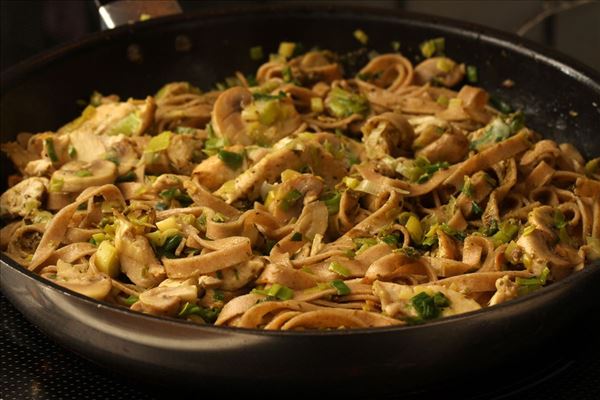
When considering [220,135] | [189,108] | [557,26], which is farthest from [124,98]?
[557,26]

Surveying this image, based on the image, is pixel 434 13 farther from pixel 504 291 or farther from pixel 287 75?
pixel 504 291

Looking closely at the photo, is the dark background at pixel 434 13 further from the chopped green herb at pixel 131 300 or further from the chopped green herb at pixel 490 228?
the chopped green herb at pixel 490 228

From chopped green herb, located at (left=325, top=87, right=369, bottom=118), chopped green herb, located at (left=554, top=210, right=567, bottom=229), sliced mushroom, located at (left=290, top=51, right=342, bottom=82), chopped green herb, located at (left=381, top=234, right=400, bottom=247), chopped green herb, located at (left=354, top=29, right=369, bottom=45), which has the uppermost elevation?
chopped green herb, located at (left=354, top=29, right=369, bottom=45)

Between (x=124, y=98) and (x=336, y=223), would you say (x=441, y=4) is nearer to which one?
(x=124, y=98)

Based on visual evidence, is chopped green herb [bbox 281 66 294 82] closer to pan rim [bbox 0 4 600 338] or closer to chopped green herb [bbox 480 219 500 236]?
pan rim [bbox 0 4 600 338]

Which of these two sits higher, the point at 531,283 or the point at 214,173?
the point at 214,173

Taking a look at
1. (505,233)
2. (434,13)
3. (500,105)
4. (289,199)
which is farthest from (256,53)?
(505,233)

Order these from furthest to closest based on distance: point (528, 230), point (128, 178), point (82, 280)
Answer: point (128, 178) < point (528, 230) < point (82, 280)

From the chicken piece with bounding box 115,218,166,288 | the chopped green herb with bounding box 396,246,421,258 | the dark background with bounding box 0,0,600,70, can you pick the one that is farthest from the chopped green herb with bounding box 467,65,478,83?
the chicken piece with bounding box 115,218,166,288
